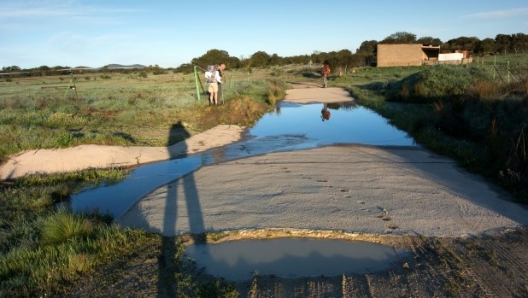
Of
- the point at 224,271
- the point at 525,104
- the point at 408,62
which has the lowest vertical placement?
the point at 224,271

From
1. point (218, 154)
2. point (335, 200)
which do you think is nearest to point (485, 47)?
point (218, 154)

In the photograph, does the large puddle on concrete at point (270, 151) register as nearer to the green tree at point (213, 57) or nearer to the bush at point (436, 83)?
the bush at point (436, 83)

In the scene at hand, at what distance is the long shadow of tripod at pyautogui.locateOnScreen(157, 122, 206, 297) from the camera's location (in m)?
4.49

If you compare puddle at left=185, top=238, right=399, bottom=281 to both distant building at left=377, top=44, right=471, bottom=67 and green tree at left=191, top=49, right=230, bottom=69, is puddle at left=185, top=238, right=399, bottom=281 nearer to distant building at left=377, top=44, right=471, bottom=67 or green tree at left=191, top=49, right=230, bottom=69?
distant building at left=377, top=44, right=471, bottom=67

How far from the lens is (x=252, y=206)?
6.84 m

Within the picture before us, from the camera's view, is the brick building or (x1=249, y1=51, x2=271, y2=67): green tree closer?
the brick building

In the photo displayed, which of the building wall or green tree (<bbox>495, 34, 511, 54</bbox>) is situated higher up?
green tree (<bbox>495, 34, 511, 54</bbox>)

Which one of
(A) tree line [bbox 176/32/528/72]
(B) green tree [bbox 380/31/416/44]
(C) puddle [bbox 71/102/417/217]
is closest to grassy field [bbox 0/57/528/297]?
(C) puddle [bbox 71/102/417/217]

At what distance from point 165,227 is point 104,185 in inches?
140

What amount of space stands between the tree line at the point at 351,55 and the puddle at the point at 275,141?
36348mm

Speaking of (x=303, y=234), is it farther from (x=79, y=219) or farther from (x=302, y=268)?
(x=79, y=219)

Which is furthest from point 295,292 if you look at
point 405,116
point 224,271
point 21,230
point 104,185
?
point 405,116

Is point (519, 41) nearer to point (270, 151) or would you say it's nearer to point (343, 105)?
point (343, 105)

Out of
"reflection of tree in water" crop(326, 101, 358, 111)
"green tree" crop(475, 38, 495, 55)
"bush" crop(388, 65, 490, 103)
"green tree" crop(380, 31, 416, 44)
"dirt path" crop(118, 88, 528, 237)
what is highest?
"green tree" crop(380, 31, 416, 44)
